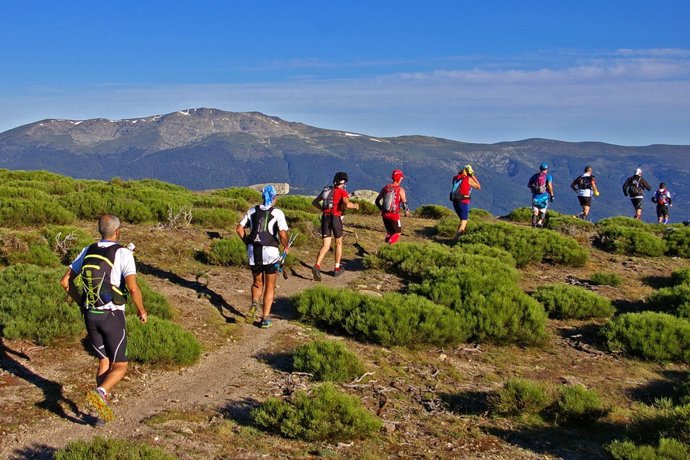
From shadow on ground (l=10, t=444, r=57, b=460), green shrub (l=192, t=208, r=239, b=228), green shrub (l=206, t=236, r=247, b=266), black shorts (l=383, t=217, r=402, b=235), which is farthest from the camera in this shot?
green shrub (l=192, t=208, r=239, b=228)

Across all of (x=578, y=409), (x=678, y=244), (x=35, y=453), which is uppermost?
(x=678, y=244)

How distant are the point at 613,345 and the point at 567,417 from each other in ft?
11.1

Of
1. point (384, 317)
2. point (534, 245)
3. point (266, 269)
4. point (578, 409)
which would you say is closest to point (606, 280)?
point (534, 245)

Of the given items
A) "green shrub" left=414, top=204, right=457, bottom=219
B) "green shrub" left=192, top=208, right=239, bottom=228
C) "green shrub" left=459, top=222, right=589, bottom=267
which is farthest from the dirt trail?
"green shrub" left=414, top=204, right=457, bottom=219

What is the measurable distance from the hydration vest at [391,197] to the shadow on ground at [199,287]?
4754 mm

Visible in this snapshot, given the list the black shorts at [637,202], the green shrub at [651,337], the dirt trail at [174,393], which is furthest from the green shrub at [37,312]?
the black shorts at [637,202]

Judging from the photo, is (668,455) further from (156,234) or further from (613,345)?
(156,234)

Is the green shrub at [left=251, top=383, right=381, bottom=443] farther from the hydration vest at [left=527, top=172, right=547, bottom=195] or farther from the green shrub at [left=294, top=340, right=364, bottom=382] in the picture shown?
the hydration vest at [left=527, top=172, right=547, bottom=195]

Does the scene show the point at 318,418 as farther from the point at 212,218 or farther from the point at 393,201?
the point at 212,218

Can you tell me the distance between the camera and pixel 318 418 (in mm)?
6152

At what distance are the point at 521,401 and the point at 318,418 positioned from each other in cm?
256

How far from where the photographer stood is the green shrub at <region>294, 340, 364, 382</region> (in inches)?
302

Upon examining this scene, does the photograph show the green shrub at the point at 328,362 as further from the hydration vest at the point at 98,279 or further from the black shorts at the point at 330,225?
the black shorts at the point at 330,225

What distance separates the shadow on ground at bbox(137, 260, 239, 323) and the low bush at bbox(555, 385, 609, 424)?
528cm
